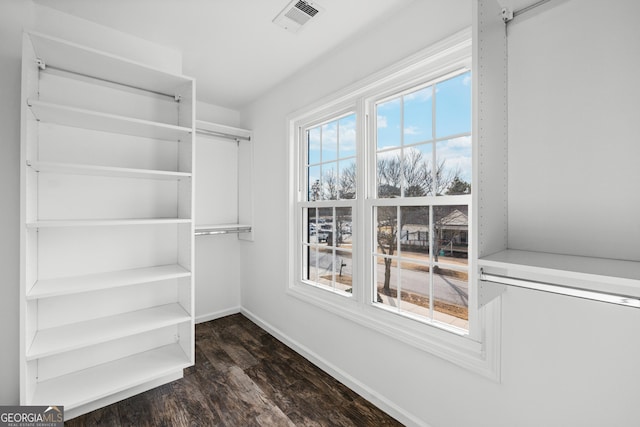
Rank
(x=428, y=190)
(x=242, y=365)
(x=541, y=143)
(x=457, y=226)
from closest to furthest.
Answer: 1. (x=541, y=143)
2. (x=457, y=226)
3. (x=428, y=190)
4. (x=242, y=365)

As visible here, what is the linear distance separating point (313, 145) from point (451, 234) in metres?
1.61

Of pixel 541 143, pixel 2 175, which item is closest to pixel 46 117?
pixel 2 175

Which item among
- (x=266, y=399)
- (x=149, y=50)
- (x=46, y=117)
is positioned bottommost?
(x=266, y=399)

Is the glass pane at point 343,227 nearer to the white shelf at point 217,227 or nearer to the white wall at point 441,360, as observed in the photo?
the white wall at point 441,360

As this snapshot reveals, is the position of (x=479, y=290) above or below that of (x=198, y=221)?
below

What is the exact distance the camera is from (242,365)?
8.44 feet

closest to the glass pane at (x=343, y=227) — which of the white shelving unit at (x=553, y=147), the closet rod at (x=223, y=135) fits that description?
the white shelving unit at (x=553, y=147)

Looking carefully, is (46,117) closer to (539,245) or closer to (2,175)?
(2,175)

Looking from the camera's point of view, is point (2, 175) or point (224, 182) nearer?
point (2, 175)

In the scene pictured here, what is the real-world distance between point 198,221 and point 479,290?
310 cm

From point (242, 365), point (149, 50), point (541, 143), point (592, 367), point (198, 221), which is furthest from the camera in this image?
point (198, 221)

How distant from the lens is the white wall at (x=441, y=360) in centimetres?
115

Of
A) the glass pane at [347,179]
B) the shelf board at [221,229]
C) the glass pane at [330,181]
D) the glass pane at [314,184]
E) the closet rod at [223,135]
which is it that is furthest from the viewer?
the closet rod at [223,135]

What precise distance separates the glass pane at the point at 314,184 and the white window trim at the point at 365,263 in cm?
8
